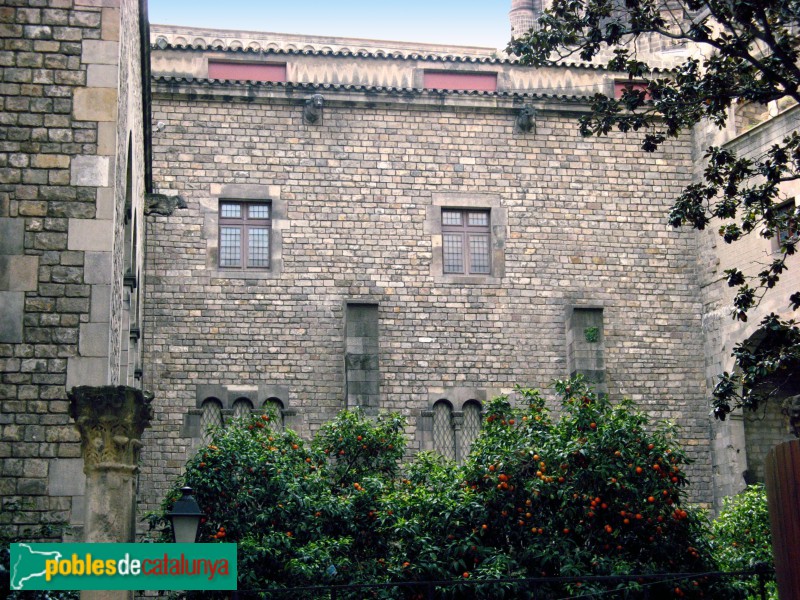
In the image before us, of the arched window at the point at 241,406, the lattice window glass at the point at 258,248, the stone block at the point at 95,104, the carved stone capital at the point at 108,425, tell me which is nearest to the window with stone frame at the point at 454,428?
the arched window at the point at 241,406

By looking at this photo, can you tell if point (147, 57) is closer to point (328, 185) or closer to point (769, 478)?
point (328, 185)

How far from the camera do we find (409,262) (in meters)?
23.2

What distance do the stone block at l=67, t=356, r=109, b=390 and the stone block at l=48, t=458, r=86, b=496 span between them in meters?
0.72

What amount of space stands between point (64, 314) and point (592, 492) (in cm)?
659

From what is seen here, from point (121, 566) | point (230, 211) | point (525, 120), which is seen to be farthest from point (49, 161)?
point (525, 120)

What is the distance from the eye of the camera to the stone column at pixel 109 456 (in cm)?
841

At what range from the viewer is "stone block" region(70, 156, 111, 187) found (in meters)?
12.5

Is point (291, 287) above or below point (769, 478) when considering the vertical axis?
above

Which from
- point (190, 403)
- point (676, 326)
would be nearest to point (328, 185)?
point (190, 403)

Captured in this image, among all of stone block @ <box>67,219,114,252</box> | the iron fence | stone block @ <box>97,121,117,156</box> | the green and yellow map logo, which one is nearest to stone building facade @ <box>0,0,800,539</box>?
the iron fence

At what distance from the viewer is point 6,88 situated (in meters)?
12.6

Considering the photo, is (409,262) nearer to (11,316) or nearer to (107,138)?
(107,138)

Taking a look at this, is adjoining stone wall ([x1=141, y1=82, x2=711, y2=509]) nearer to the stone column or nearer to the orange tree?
the orange tree

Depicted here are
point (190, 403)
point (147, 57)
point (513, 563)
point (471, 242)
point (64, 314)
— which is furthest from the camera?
point (471, 242)
